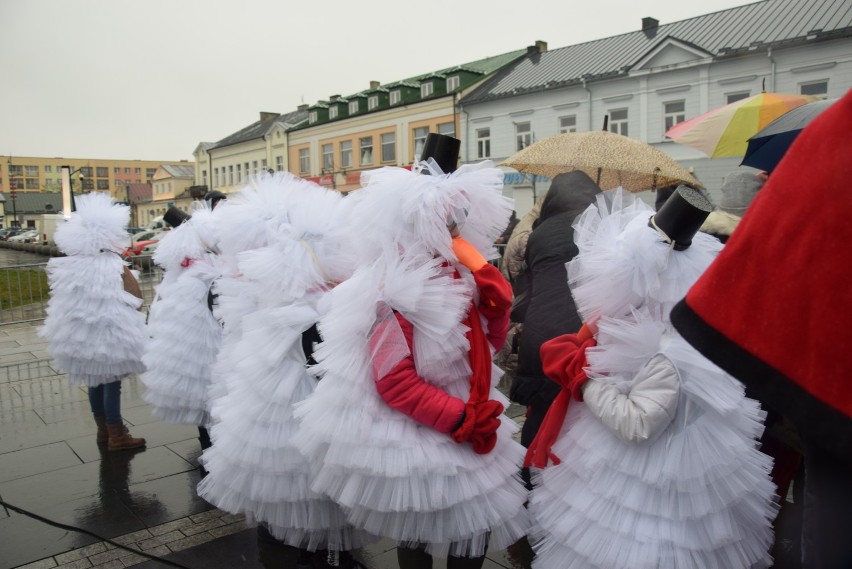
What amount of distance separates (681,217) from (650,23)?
34.3 meters

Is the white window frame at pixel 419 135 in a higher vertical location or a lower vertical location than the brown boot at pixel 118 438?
higher

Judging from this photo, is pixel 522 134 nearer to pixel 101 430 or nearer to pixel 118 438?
pixel 101 430

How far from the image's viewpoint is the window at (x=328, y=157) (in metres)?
47.5

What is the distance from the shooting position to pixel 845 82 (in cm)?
2264

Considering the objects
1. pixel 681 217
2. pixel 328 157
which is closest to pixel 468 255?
pixel 681 217

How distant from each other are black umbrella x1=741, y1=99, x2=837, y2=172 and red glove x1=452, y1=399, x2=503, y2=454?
258cm

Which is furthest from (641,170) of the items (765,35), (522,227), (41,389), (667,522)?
(765,35)

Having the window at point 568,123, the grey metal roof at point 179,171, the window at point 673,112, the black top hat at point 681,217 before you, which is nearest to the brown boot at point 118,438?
the black top hat at point 681,217

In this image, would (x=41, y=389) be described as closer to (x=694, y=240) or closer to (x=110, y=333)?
(x=110, y=333)

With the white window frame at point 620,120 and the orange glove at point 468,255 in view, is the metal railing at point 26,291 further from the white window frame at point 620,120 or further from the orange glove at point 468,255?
the white window frame at point 620,120

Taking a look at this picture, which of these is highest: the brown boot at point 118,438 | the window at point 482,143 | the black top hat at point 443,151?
the window at point 482,143

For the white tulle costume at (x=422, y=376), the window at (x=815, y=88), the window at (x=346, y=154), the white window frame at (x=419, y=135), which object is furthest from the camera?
the window at (x=346, y=154)

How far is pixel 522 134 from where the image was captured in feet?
111

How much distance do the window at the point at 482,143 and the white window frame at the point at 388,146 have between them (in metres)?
7.64
